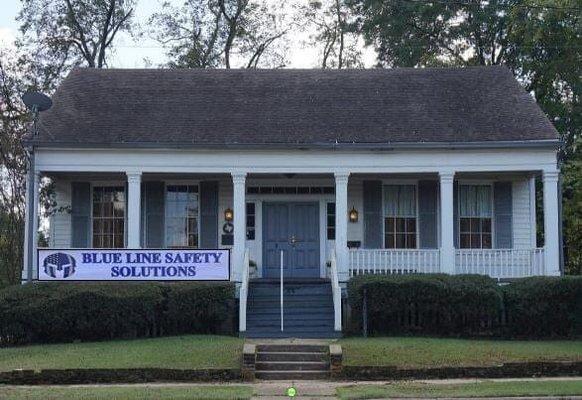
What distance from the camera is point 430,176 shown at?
21.5m

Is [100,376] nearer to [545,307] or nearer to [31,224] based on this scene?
[31,224]

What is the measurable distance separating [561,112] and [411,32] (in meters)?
7.26

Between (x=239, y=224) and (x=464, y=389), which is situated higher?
(x=239, y=224)

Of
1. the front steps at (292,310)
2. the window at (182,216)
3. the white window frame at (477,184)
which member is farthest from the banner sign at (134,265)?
the white window frame at (477,184)

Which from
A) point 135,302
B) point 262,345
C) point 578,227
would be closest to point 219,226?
point 135,302

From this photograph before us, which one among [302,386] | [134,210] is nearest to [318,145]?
[134,210]

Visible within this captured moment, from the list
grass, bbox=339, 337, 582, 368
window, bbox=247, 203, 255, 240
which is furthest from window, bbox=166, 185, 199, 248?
grass, bbox=339, 337, 582, 368

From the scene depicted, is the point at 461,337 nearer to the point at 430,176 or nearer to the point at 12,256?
the point at 430,176

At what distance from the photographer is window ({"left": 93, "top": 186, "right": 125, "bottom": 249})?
21.7 meters

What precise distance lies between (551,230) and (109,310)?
10.3 m

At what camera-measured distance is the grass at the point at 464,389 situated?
12.3 metres

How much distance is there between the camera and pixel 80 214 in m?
21.6

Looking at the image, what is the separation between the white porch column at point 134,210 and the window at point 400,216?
21.2ft

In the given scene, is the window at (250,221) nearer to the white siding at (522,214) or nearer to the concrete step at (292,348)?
the concrete step at (292,348)
